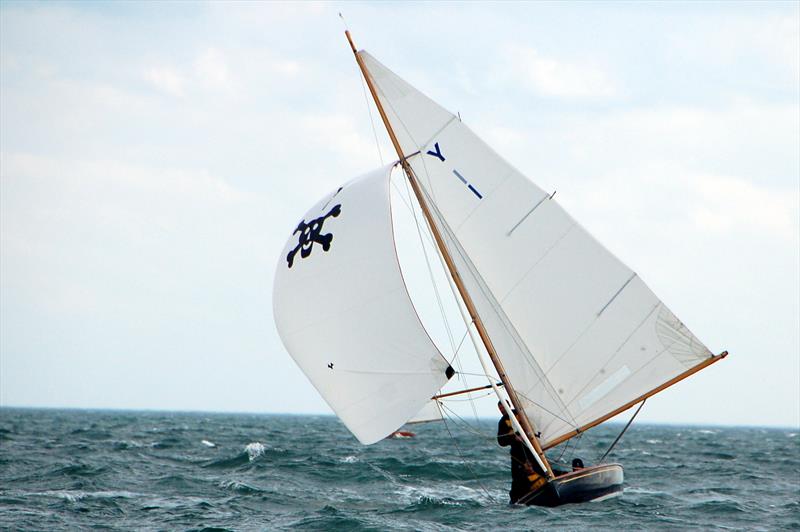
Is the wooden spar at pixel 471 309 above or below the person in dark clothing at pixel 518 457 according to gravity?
above

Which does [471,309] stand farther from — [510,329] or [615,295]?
[615,295]

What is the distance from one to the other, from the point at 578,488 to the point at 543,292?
3.29 metres

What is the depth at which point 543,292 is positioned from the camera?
564 inches

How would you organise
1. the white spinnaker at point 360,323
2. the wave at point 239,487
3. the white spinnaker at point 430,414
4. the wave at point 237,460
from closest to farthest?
the white spinnaker at point 360,323 → the white spinnaker at point 430,414 → the wave at point 239,487 → the wave at point 237,460

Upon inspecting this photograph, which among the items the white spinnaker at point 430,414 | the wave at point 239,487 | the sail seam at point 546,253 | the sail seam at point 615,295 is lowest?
the wave at point 239,487

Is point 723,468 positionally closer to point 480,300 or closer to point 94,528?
point 480,300

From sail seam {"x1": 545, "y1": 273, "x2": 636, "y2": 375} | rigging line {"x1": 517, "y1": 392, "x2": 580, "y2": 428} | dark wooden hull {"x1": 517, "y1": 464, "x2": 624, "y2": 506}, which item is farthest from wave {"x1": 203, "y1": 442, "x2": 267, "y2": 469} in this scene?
sail seam {"x1": 545, "y1": 273, "x2": 636, "y2": 375}

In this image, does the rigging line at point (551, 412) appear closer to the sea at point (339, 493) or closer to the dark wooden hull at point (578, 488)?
the sea at point (339, 493)

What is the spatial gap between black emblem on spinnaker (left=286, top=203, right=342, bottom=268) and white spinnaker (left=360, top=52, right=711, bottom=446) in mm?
1710

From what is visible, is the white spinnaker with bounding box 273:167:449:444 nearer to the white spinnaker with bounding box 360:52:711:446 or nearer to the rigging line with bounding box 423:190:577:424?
the white spinnaker with bounding box 360:52:711:446

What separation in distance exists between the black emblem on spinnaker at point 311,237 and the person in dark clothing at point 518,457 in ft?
13.0

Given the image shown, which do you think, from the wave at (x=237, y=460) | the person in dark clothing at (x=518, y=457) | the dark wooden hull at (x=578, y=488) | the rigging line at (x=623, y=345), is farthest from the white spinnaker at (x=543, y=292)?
the wave at (x=237, y=460)

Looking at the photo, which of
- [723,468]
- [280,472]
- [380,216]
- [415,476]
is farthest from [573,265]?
[723,468]

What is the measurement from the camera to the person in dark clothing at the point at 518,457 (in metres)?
14.5
